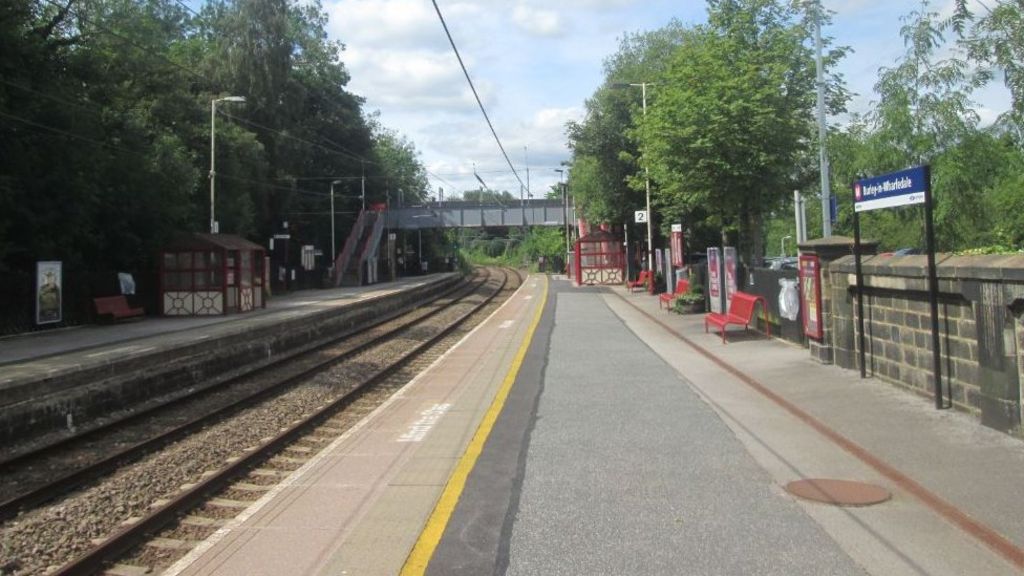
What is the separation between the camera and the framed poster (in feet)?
77.0

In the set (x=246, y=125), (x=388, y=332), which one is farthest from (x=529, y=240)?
(x=388, y=332)

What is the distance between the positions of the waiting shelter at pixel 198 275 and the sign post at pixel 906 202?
24.3 m

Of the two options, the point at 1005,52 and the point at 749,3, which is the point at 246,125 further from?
the point at 1005,52

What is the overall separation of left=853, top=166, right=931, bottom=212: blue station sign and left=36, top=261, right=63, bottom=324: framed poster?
2166 centimetres

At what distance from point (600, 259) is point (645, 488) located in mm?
42985

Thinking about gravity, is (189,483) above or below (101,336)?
below

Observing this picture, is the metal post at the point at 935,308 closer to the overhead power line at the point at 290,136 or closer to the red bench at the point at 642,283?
the red bench at the point at 642,283

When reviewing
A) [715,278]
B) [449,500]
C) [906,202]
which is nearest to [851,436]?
[906,202]

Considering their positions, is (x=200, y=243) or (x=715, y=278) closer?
(x=715, y=278)

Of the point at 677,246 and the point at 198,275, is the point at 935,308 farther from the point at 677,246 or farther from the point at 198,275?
the point at 198,275

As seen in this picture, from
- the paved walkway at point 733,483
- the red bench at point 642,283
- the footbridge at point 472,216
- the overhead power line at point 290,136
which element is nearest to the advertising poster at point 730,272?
the paved walkway at point 733,483

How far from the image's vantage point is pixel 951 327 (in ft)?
28.8

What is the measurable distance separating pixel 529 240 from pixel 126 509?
10859cm

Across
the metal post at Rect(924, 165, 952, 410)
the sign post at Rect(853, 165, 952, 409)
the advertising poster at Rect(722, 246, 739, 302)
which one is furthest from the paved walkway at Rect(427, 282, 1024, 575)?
the advertising poster at Rect(722, 246, 739, 302)
